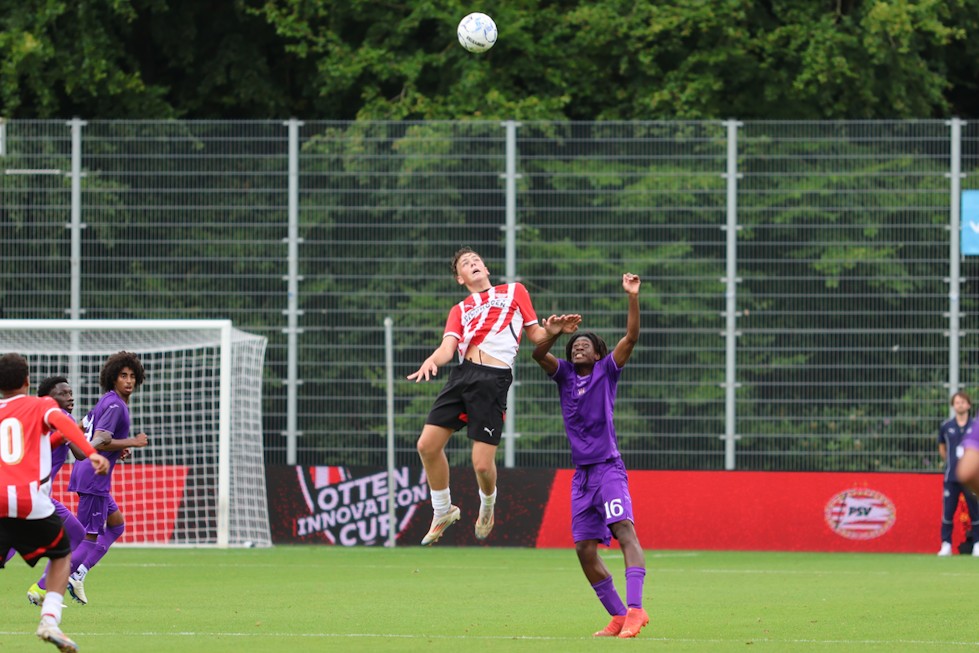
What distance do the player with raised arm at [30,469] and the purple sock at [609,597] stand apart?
3437 mm

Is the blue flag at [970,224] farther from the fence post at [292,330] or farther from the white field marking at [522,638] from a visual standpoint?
the white field marking at [522,638]

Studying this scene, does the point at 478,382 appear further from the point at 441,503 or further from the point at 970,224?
the point at 970,224

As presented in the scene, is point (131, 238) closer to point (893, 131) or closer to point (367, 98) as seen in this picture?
point (367, 98)

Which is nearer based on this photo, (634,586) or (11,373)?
(11,373)

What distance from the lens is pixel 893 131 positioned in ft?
71.2

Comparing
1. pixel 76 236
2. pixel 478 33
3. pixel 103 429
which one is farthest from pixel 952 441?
pixel 76 236

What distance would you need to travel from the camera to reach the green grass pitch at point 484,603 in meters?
10.3

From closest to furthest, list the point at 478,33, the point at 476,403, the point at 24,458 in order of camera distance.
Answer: the point at 24,458 → the point at 476,403 → the point at 478,33

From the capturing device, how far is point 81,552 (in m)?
13.3

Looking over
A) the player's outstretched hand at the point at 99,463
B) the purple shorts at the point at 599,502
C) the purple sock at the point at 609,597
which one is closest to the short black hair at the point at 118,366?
the player's outstretched hand at the point at 99,463

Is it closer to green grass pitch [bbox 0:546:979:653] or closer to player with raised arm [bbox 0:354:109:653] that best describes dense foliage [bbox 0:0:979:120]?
green grass pitch [bbox 0:546:979:653]

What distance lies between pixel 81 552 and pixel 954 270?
12484 mm

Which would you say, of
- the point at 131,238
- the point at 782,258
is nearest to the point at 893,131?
the point at 782,258

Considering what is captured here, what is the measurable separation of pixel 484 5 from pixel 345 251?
231 inches
